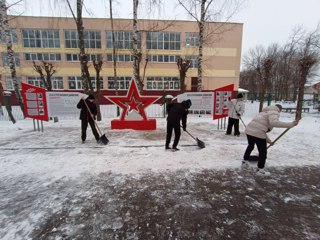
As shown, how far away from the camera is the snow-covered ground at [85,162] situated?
109 inches

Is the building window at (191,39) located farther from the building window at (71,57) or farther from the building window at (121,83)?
the building window at (71,57)

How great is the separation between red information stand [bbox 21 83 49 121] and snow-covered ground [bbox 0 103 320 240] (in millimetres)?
1023

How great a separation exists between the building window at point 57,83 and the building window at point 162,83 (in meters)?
12.0

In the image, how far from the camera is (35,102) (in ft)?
26.1

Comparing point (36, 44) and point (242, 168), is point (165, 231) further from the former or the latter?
point (36, 44)

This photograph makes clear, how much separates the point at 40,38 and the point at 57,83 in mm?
6072

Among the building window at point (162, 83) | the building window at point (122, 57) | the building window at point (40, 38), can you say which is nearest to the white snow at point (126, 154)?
the building window at point (162, 83)

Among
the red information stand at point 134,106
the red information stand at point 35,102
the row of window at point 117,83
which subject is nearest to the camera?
the red information stand at point 35,102

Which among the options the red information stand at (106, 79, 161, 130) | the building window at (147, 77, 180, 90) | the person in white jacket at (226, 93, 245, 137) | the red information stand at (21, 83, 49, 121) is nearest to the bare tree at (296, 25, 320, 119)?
the person in white jacket at (226, 93, 245, 137)

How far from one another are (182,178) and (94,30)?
1030 inches

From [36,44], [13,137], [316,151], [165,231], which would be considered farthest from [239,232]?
[36,44]

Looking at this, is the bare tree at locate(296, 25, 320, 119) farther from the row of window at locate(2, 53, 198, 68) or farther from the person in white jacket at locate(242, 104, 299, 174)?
the row of window at locate(2, 53, 198, 68)

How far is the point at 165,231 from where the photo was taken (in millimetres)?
2354

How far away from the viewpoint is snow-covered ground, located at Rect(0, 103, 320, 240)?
2.78m
